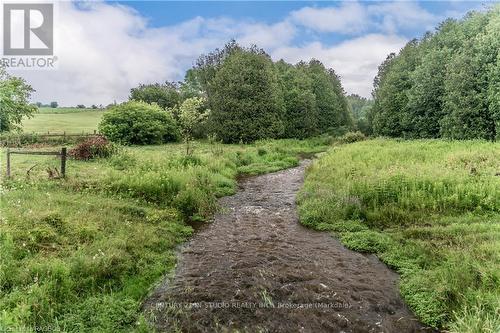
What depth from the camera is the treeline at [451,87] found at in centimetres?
3063

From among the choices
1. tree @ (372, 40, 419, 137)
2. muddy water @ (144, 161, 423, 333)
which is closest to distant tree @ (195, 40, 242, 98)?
tree @ (372, 40, 419, 137)

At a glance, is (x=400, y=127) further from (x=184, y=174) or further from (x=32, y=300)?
(x=32, y=300)

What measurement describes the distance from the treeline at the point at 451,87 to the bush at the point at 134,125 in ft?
102

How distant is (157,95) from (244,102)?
1903 cm

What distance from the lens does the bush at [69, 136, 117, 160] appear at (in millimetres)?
24422

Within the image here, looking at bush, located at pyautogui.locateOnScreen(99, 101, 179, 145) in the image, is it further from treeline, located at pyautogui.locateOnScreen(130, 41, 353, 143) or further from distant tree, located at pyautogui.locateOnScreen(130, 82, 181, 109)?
distant tree, located at pyautogui.locateOnScreen(130, 82, 181, 109)

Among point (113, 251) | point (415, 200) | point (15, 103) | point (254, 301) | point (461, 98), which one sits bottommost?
point (254, 301)

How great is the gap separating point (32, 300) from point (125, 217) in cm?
585

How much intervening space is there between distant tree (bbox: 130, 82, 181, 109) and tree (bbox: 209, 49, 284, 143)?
40.7 feet

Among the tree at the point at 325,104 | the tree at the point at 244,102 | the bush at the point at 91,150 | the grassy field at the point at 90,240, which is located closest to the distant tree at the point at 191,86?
the tree at the point at 244,102

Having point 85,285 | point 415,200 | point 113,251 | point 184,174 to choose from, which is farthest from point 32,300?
point 415,200

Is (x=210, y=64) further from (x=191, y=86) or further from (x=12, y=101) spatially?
(x=12, y=101)

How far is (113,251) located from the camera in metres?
9.73

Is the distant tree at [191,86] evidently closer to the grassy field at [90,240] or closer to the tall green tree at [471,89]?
the tall green tree at [471,89]
